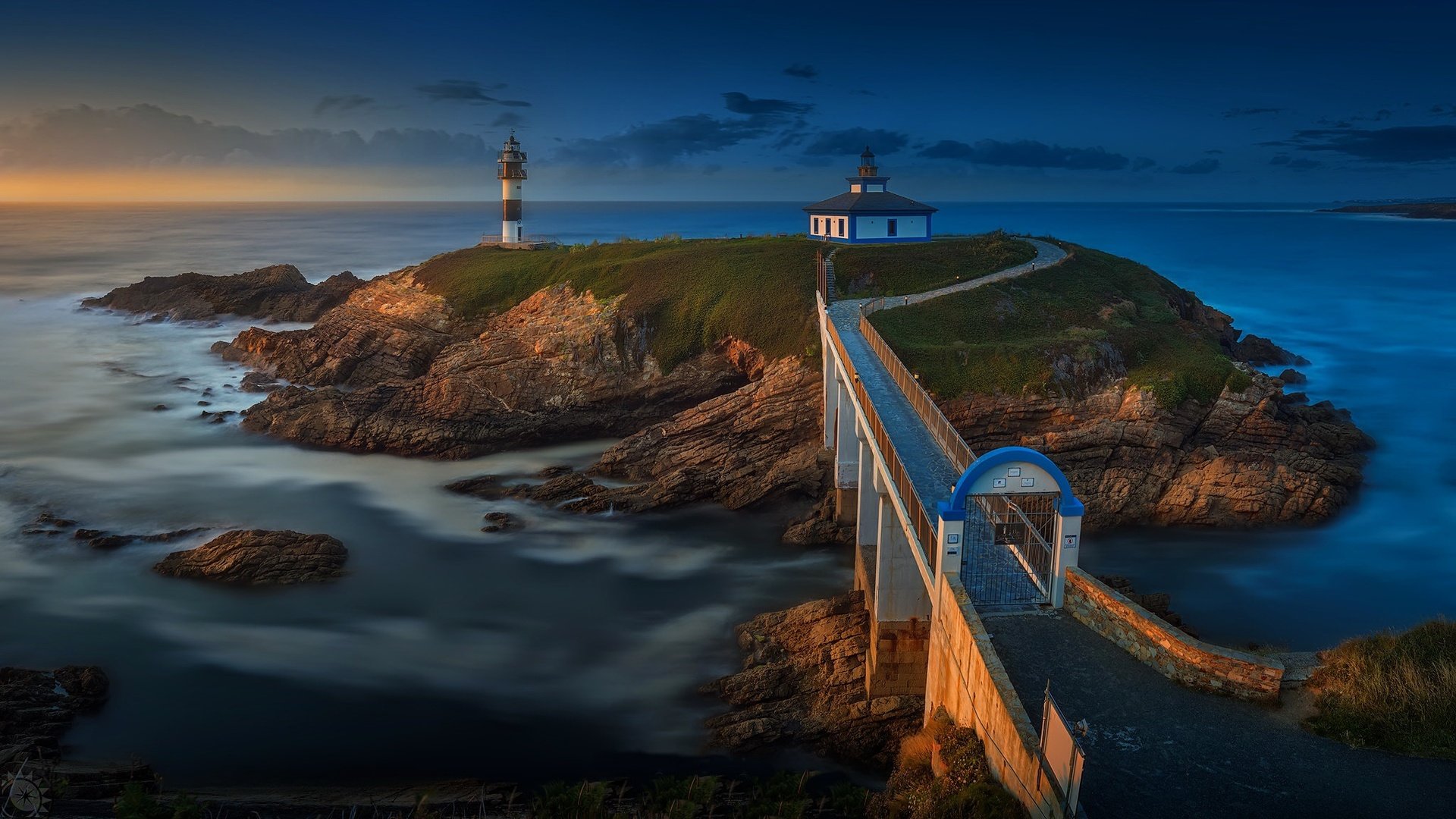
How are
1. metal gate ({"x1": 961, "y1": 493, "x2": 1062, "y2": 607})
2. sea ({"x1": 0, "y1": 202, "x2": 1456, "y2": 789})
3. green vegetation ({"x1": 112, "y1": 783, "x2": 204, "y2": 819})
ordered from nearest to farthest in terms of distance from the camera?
green vegetation ({"x1": 112, "y1": 783, "x2": 204, "y2": 819})
metal gate ({"x1": 961, "y1": 493, "x2": 1062, "y2": 607})
sea ({"x1": 0, "y1": 202, "x2": 1456, "y2": 789})

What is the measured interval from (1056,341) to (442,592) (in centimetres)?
2152

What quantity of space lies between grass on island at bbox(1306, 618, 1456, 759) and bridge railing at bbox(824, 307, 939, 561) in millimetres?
4946

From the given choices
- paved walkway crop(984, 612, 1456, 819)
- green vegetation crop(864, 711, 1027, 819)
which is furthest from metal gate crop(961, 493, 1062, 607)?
green vegetation crop(864, 711, 1027, 819)

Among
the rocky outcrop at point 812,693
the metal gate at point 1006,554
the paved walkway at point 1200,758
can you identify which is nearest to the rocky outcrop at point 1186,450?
the rocky outcrop at point 812,693

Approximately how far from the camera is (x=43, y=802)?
13789mm

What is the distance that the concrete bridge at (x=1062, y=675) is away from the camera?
392 inches

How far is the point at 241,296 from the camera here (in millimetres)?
61938

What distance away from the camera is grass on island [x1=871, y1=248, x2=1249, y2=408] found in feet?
106

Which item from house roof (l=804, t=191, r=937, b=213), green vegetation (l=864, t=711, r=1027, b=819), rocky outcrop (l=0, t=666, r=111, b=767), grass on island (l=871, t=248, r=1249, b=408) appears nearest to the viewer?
green vegetation (l=864, t=711, r=1027, b=819)

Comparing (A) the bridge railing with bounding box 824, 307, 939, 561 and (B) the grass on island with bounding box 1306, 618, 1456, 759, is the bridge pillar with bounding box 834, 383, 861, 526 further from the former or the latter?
(B) the grass on island with bounding box 1306, 618, 1456, 759

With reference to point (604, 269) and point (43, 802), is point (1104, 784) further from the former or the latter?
point (604, 269)

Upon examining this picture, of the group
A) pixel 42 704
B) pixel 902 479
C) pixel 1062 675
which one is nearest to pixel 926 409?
pixel 902 479

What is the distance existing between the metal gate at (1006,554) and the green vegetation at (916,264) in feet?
87.5

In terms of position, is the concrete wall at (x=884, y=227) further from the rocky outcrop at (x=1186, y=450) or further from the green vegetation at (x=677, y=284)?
the rocky outcrop at (x=1186, y=450)
